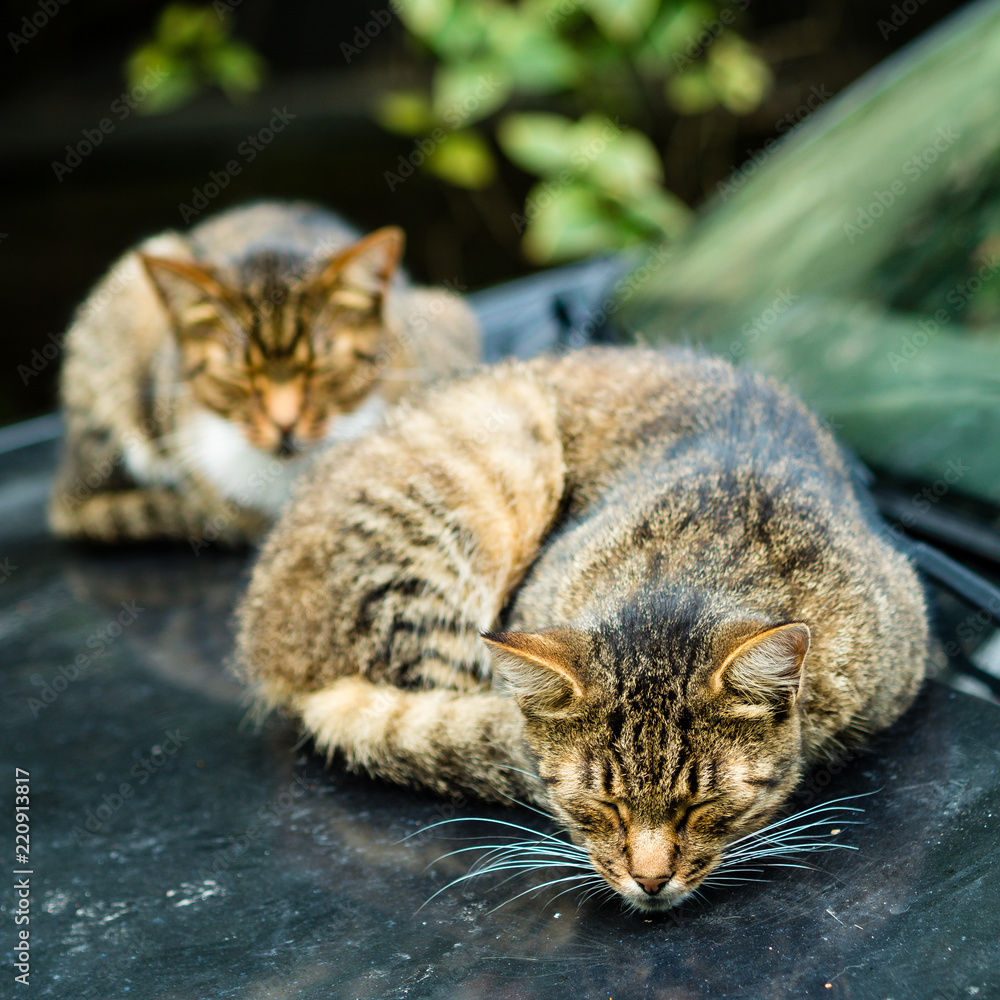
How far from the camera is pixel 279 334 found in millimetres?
3096

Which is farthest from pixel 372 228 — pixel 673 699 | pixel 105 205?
pixel 673 699

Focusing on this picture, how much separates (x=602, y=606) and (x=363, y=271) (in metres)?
1.64

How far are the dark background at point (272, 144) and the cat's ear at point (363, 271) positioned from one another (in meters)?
4.67

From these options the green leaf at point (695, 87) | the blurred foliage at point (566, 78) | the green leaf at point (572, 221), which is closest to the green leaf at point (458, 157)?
the blurred foliage at point (566, 78)

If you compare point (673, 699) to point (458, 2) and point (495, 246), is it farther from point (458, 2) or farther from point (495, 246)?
point (495, 246)

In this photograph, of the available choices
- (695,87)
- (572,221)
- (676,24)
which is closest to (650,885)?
(572,221)

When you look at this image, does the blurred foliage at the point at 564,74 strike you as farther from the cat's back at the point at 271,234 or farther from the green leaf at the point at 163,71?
the cat's back at the point at 271,234

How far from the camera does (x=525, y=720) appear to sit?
5.94 ft

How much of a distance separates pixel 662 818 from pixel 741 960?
29 cm

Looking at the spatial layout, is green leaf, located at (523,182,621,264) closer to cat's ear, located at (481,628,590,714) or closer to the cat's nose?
cat's ear, located at (481,628,590,714)

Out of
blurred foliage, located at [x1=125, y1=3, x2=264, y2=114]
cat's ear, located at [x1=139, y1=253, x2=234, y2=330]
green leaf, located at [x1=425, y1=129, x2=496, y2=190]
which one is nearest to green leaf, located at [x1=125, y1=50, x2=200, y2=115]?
blurred foliage, located at [x1=125, y1=3, x2=264, y2=114]

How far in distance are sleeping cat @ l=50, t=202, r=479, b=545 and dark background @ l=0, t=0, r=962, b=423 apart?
4.17 meters

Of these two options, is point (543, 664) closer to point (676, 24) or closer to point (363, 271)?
point (363, 271)

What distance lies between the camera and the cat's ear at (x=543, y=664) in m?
1.63
